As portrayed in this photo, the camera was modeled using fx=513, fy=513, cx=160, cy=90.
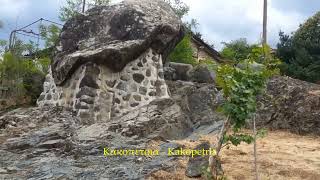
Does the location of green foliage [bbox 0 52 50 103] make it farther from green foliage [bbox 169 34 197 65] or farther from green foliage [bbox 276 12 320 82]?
green foliage [bbox 276 12 320 82]

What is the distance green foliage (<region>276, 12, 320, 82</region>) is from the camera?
693 inches

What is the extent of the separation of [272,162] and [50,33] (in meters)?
13.0

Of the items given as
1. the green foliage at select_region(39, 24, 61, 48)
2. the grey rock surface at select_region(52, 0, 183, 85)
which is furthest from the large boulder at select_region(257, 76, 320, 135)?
the green foliage at select_region(39, 24, 61, 48)

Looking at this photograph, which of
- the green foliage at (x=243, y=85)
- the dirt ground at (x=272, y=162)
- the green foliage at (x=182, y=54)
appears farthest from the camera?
the green foliage at (x=182, y=54)

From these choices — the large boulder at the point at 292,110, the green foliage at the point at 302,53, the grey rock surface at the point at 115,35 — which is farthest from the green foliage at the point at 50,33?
the large boulder at the point at 292,110

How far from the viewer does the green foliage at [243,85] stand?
566 centimetres

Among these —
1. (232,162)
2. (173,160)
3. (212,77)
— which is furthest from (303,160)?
(212,77)

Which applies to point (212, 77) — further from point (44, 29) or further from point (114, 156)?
point (44, 29)

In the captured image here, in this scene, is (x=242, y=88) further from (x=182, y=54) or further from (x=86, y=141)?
(x=182, y=54)

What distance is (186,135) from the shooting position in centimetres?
854

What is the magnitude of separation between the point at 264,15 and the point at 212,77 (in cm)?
1272

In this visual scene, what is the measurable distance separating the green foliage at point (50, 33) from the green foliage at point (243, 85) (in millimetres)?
11909

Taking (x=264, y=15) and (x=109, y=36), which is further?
(x=264, y=15)

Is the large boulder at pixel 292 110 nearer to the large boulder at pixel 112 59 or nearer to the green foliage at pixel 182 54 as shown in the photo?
the large boulder at pixel 112 59
